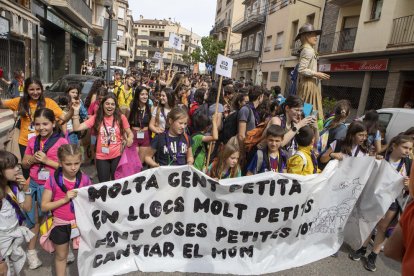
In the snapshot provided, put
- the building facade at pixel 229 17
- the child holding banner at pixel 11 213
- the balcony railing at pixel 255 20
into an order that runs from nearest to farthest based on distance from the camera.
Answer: the child holding banner at pixel 11 213, the balcony railing at pixel 255 20, the building facade at pixel 229 17

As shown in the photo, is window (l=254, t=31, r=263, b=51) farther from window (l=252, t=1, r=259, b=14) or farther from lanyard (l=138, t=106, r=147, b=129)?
lanyard (l=138, t=106, r=147, b=129)

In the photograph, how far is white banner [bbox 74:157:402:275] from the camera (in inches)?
106

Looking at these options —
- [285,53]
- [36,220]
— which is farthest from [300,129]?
[285,53]

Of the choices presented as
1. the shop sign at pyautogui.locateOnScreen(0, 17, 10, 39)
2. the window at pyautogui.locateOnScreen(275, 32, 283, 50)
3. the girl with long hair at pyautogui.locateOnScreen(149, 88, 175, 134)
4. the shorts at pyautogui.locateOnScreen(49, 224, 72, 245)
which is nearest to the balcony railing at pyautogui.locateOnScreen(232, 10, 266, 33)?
the window at pyautogui.locateOnScreen(275, 32, 283, 50)

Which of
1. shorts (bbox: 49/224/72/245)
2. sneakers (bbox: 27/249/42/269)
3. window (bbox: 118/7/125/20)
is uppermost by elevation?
window (bbox: 118/7/125/20)

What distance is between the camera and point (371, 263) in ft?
11.2

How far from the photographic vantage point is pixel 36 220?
3039 mm

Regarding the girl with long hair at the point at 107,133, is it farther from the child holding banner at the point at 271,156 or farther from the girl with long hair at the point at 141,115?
the child holding banner at the point at 271,156

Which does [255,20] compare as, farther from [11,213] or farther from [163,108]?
A: [11,213]

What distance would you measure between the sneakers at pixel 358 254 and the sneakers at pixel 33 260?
11.1 ft

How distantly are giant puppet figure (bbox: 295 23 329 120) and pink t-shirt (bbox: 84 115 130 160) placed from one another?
266 cm

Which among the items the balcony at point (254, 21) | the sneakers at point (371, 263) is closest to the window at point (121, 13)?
the balcony at point (254, 21)

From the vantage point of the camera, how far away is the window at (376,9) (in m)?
13.8

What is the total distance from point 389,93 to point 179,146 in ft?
40.1
